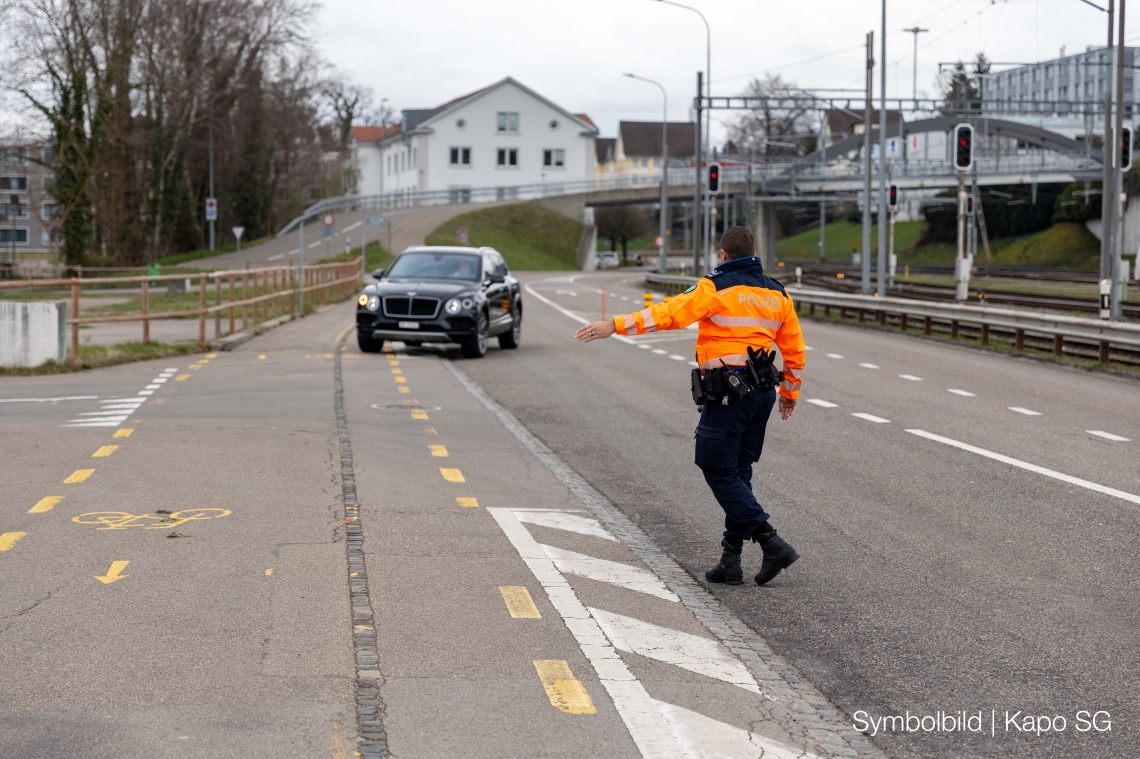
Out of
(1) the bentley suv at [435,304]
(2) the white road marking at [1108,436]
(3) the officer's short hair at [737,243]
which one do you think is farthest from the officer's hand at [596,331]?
(1) the bentley suv at [435,304]

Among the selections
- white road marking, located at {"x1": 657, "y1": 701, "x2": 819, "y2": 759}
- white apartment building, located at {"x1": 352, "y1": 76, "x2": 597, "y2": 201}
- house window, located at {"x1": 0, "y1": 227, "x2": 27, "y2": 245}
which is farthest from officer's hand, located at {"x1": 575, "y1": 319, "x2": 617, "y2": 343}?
house window, located at {"x1": 0, "y1": 227, "x2": 27, "y2": 245}

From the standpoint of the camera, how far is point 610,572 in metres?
7.25

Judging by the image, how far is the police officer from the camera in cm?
694

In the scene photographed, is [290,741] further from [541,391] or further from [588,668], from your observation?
[541,391]

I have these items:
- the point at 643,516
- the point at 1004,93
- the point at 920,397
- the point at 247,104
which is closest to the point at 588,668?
the point at 643,516

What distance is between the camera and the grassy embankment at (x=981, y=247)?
76.0 metres

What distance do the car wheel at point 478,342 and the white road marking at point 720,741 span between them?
16985mm

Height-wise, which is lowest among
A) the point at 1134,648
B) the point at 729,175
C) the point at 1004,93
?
the point at 1134,648

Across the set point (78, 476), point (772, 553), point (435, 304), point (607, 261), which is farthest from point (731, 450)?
point (607, 261)

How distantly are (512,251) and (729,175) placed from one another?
1462cm

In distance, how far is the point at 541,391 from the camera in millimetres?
17203

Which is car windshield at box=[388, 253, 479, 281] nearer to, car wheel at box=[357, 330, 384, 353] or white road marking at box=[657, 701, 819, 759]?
car wheel at box=[357, 330, 384, 353]

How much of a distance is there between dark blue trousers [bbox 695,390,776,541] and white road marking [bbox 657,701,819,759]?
2110 millimetres

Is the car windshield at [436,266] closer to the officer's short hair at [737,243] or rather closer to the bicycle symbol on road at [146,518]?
the bicycle symbol on road at [146,518]
